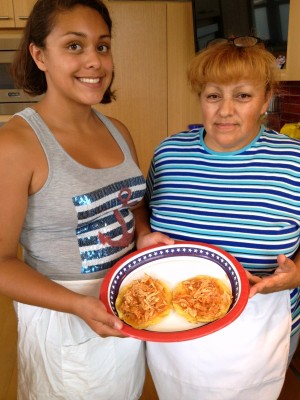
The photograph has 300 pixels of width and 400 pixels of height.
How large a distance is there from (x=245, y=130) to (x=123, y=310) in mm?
583

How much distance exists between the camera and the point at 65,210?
3.00ft

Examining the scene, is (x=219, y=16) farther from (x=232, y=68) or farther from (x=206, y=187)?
(x=206, y=187)

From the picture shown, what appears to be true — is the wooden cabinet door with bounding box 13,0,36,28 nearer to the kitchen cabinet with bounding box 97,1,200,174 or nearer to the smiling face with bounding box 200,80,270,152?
the kitchen cabinet with bounding box 97,1,200,174

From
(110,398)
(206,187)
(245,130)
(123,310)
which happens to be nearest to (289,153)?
(245,130)

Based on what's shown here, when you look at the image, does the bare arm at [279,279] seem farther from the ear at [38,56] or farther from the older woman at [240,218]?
the ear at [38,56]

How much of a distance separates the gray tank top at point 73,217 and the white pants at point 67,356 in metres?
0.06

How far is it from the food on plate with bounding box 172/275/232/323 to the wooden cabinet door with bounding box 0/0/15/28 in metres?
2.57

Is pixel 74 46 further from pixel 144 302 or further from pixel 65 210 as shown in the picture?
pixel 144 302

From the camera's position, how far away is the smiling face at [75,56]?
94 centimetres

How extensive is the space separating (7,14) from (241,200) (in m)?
2.51

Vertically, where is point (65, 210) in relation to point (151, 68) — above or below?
below

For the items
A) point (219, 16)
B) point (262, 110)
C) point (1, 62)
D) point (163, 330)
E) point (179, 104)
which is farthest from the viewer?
point (179, 104)

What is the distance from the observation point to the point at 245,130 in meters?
1.06

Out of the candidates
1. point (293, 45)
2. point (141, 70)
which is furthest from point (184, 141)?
point (141, 70)
